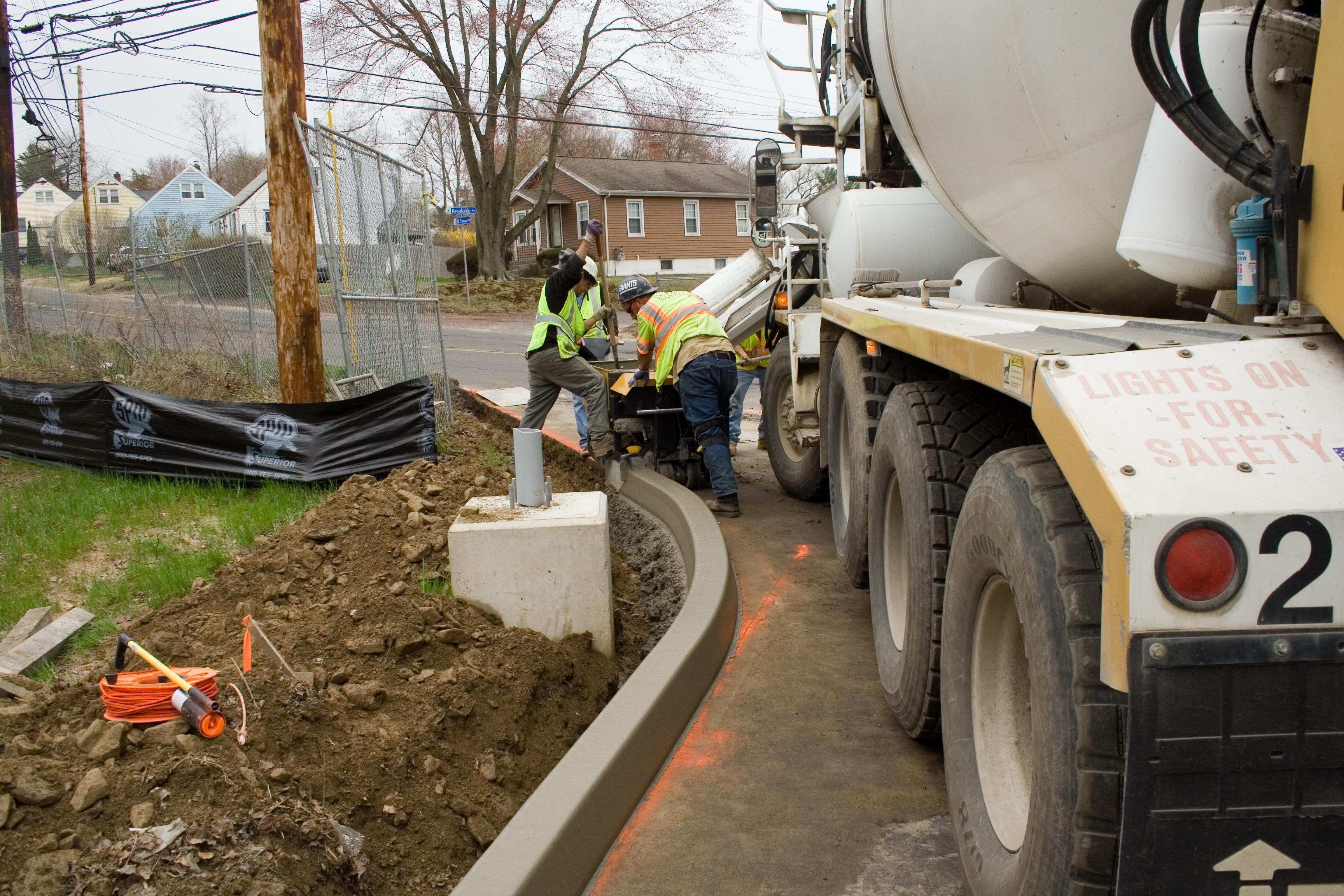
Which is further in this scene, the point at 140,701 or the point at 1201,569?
the point at 140,701

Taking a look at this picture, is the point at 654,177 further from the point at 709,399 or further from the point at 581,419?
the point at 709,399

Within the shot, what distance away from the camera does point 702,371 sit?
24.4 feet

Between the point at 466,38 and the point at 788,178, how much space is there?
92.0ft

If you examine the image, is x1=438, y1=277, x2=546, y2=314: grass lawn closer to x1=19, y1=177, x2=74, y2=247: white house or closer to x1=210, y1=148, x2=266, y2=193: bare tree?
x1=210, y1=148, x2=266, y2=193: bare tree

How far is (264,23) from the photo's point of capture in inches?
304

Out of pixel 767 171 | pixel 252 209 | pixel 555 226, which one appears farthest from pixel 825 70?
pixel 252 209

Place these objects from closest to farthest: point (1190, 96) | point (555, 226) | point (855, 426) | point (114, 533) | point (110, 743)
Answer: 1. point (1190, 96)
2. point (110, 743)
3. point (855, 426)
4. point (114, 533)
5. point (555, 226)

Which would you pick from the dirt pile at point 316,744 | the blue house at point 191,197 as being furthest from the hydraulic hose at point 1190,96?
the blue house at point 191,197

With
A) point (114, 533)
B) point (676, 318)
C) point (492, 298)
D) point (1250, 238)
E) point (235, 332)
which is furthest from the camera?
point (492, 298)

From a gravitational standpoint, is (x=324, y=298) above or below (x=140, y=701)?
above

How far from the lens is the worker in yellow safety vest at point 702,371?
7.34 m

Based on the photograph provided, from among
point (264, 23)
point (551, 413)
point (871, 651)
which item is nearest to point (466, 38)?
point (551, 413)

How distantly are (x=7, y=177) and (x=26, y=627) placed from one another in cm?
1273

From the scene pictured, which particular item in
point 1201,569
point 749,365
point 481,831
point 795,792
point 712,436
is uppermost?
point 1201,569
